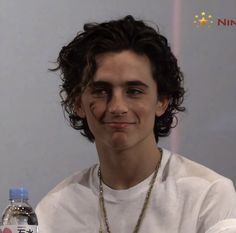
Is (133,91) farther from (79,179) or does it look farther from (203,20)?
(203,20)

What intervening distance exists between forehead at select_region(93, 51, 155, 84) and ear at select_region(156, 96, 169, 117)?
0.27ft

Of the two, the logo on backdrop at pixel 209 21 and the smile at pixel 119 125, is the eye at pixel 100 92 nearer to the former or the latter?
the smile at pixel 119 125

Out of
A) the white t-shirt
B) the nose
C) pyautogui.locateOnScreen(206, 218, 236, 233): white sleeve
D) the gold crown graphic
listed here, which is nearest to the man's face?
the nose

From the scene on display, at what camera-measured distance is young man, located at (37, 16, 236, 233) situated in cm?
131

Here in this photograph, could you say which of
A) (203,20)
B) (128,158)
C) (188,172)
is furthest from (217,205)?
(203,20)

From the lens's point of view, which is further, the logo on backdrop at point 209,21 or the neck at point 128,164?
the logo on backdrop at point 209,21

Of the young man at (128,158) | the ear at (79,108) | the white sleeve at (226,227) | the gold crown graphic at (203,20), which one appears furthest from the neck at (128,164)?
the gold crown graphic at (203,20)

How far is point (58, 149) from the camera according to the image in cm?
215

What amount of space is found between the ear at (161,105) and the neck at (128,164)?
0.08 metres

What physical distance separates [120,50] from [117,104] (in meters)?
0.16

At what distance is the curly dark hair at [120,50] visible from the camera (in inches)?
55.1

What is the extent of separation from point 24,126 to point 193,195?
3.14ft

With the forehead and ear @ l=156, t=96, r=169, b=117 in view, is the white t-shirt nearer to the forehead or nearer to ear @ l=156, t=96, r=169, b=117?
ear @ l=156, t=96, r=169, b=117

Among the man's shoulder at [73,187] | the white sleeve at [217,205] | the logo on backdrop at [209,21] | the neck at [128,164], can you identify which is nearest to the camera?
the white sleeve at [217,205]
